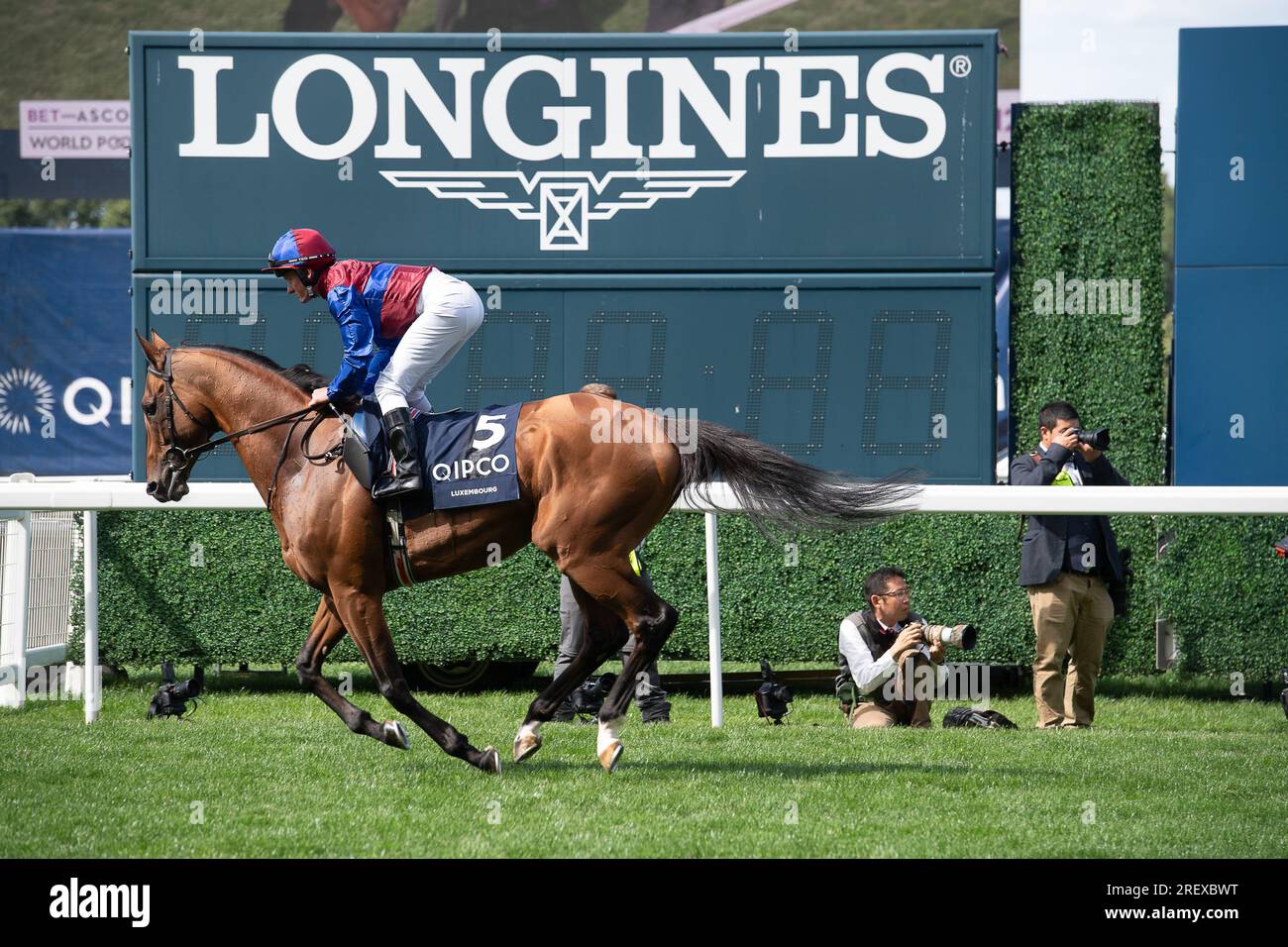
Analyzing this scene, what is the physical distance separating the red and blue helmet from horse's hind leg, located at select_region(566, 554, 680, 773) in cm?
138

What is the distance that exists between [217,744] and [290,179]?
3138mm

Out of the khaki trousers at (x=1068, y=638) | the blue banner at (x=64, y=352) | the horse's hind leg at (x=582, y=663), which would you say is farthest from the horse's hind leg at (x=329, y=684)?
the blue banner at (x=64, y=352)

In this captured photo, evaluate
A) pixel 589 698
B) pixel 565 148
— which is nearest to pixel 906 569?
pixel 589 698

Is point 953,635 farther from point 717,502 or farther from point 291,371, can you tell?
point 291,371

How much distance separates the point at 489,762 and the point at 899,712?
2.19 m

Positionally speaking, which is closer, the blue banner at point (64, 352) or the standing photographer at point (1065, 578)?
the standing photographer at point (1065, 578)

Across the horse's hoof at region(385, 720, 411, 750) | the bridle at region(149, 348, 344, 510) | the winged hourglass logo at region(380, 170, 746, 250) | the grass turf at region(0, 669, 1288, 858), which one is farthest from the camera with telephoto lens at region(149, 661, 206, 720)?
the winged hourglass logo at region(380, 170, 746, 250)

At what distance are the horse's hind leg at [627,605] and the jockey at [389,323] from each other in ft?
2.11

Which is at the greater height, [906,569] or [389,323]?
[389,323]

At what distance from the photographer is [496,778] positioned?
4645mm

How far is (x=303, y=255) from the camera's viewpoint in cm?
488

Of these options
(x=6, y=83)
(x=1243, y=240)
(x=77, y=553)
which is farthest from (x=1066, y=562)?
(x=6, y=83)

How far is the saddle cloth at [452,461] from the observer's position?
4695mm
